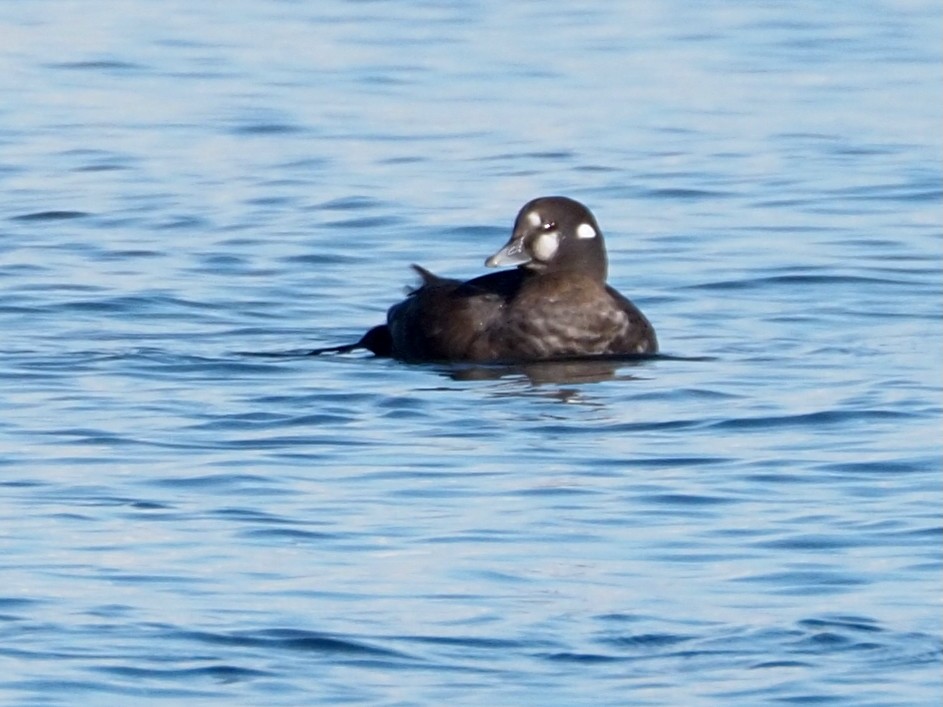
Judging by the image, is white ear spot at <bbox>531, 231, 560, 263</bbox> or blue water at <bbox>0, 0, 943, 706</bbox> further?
white ear spot at <bbox>531, 231, 560, 263</bbox>

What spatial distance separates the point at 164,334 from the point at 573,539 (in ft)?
14.3

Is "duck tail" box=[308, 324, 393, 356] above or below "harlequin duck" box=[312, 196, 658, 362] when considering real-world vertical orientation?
below

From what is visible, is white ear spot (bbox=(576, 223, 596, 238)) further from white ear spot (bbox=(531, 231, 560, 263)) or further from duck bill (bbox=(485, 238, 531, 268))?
duck bill (bbox=(485, 238, 531, 268))

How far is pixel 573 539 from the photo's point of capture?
819cm

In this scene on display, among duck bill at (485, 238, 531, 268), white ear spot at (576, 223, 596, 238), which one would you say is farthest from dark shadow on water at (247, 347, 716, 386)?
white ear spot at (576, 223, 596, 238)

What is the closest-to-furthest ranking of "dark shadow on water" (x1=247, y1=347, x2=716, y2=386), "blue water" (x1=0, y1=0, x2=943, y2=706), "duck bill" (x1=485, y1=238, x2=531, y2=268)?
"blue water" (x1=0, y1=0, x2=943, y2=706) → "dark shadow on water" (x1=247, y1=347, x2=716, y2=386) → "duck bill" (x1=485, y1=238, x2=531, y2=268)

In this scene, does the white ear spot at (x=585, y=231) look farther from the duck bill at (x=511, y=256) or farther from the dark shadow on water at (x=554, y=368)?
the dark shadow on water at (x=554, y=368)

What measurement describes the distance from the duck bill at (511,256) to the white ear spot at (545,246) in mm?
49

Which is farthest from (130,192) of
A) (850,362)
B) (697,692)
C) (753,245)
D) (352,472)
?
(697,692)

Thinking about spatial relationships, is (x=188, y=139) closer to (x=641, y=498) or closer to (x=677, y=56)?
(x=677, y=56)

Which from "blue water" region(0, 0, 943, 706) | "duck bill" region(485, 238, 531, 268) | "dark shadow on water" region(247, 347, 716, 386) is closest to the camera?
"blue water" region(0, 0, 943, 706)

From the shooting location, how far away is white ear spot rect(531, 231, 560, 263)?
11.9m

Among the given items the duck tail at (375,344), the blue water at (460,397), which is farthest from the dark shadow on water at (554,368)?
the duck tail at (375,344)

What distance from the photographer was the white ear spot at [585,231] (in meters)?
11.9
